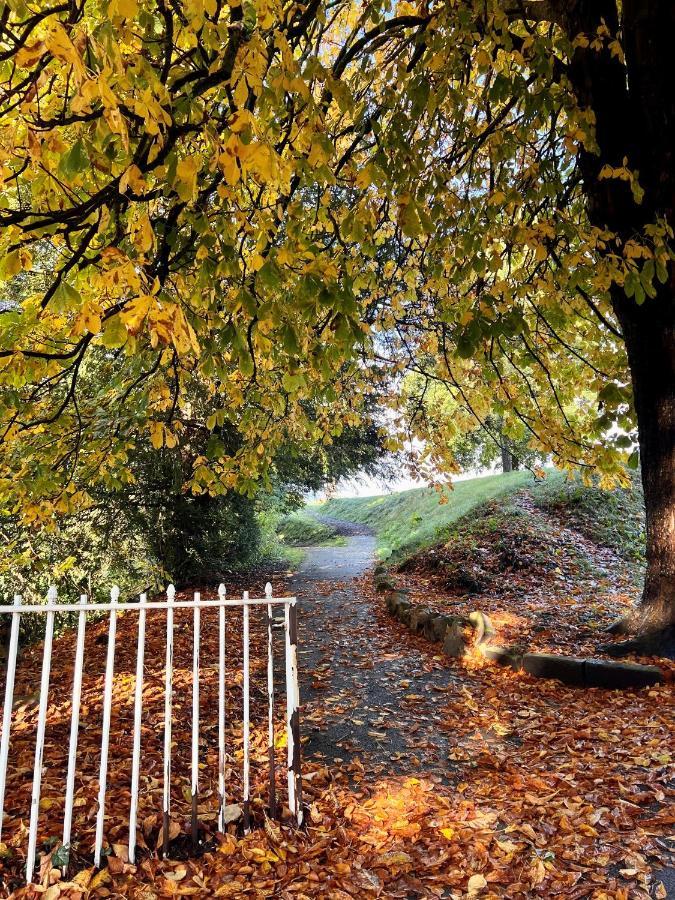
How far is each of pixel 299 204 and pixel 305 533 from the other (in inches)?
881

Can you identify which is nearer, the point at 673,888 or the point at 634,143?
the point at 673,888

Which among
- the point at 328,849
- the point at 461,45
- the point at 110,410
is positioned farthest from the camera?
the point at 110,410

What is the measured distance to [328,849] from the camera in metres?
2.91

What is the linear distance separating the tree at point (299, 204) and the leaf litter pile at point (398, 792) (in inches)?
76.0

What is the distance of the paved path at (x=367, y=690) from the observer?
168 inches

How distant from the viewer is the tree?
2.42 meters

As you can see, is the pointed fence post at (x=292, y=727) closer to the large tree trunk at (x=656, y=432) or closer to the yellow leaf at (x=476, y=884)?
the yellow leaf at (x=476, y=884)

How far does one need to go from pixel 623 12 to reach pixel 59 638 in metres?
9.75

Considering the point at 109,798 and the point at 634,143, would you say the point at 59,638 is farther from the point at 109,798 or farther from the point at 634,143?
the point at 634,143

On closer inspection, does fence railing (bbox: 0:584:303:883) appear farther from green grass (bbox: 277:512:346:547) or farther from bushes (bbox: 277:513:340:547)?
bushes (bbox: 277:513:340:547)

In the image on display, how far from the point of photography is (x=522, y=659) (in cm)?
582

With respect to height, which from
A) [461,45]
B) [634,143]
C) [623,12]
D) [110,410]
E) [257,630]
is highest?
[623,12]

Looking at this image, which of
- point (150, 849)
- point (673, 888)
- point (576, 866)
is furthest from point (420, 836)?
point (150, 849)

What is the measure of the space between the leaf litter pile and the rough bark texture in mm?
1859
